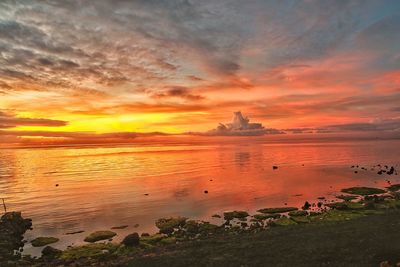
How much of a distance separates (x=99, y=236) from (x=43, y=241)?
22.2ft

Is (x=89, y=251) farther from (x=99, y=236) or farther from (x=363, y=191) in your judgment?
(x=363, y=191)

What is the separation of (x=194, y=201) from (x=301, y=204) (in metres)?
20.1

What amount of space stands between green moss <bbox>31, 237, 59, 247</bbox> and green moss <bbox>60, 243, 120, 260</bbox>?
553cm

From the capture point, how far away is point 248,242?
32750mm

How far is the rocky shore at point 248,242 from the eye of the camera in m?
26.7

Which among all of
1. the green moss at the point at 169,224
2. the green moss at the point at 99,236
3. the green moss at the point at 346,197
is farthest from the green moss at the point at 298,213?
the green moss at the point at 99,236

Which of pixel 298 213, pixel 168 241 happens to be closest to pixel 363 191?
pixel 298 213

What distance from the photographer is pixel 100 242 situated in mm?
40438

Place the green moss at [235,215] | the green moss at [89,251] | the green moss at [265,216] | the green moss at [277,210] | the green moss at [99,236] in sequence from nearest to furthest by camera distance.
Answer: the green moss at [89,251] < the green moss at [99,236] < the green moss at [265,216] < the green moss at [235,215] < the green moss at [277,210]

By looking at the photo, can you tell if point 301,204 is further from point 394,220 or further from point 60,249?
point 60,249

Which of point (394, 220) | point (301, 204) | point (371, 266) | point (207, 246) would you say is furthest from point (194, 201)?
point (371, 266)

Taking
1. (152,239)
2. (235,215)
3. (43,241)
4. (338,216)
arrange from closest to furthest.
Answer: (152,239) → (43,241) → (338,216) → (235,215)

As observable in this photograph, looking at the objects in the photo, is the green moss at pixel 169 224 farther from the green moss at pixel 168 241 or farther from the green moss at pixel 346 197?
the green moss at pixel 346 197

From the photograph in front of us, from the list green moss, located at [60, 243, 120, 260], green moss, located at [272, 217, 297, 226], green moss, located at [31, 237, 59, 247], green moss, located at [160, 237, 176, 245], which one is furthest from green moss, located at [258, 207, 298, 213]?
green moss, located at [31, 237, 59, 247]
